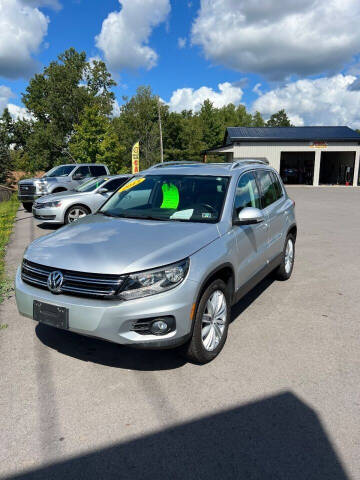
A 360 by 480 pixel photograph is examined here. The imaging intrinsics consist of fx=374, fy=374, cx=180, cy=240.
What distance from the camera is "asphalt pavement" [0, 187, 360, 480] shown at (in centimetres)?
228

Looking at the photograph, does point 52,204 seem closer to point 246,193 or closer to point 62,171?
point 62,171

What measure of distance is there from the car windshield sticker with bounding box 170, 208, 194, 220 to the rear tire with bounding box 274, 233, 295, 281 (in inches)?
83.9

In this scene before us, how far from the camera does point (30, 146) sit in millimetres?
46938

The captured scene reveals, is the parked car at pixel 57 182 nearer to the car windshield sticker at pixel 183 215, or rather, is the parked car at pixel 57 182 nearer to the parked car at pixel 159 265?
the parked car at pixel 159 265

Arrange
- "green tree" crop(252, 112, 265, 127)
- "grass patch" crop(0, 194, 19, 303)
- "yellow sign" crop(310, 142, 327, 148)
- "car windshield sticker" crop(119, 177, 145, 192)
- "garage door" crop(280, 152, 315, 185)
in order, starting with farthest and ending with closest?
1. "green tree" crop(252, 112, 265, 127)
2. "garage door" crop(280, 152, 315, 185)
3. "yellow sign" crop(310, 142, 327, 148)
4. "grass patch" crop(0, 194, 19, 303)
5. "car windshield sticker" crop(119, 177, 145, 192)

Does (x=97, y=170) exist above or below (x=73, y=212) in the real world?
above

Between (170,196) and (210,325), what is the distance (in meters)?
1.61

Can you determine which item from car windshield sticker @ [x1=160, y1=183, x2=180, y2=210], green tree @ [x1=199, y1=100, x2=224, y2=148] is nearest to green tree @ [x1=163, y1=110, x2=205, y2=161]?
green tree @ [x1=199, y1=100, x2=224, y2=148]

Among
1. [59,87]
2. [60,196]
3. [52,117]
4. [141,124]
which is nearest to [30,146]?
[52,117]

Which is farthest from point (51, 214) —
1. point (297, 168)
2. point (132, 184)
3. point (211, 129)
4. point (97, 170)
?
point (211, 129)

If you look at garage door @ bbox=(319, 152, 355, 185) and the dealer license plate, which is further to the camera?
garage door @ bbox=(319, 152, 355, 185)

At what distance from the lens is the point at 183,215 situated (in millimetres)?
3914

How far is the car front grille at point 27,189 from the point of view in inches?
568

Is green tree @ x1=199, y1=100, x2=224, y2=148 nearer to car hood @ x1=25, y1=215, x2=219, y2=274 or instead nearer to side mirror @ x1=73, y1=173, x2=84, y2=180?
side mirror @ x1=73, y1=173, x2=84, y2=180
